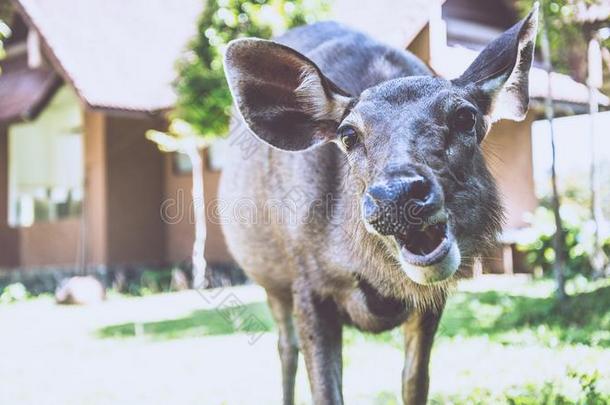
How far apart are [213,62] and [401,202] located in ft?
32.6

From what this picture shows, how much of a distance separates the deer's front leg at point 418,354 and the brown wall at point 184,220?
12.3 m

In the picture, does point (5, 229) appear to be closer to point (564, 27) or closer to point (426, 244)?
point (564, 27)

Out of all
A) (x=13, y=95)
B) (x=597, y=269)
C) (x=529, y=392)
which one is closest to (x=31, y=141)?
(x=13, y=95)

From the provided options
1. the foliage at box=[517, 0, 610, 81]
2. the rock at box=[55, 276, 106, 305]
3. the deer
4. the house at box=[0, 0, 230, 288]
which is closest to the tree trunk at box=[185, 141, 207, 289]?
the house at box=[0, 0, 230, 288]

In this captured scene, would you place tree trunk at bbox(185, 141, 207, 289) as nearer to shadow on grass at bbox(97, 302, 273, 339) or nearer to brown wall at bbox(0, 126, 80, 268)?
shadow on grass at bbox(97, 302, 273, 339)

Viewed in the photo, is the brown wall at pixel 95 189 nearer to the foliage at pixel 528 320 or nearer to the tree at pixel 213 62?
the tree at pixel 213 62

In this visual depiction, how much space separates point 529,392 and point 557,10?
15.4 ft

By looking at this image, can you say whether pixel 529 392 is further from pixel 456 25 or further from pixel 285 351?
pixel 456 25

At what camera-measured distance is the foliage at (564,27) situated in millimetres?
8023

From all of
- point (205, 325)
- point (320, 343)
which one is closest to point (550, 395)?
point (320, 343)

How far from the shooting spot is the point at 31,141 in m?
20.1

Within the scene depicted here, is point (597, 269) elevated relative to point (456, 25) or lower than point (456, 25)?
lower

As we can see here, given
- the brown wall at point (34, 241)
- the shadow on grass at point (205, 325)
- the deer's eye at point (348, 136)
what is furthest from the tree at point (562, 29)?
the brown wall at point (34, 241)

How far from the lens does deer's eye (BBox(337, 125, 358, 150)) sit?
3.63 meters
